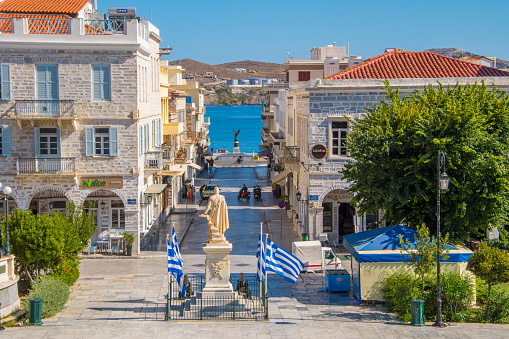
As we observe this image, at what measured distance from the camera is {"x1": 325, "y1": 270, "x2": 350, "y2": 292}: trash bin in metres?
25.0

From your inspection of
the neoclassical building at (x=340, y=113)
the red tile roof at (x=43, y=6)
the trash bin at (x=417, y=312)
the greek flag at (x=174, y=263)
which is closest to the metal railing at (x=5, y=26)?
the red tile roof at (x=43, y=6)

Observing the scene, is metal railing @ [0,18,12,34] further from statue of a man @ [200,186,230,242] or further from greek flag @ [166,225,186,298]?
greek flag @ [166,225,186,298]

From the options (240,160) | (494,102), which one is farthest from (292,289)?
(240,160)

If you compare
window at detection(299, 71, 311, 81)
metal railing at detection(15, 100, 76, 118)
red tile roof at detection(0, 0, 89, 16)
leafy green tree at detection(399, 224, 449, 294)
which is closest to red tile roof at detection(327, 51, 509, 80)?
metal railing at detection(15, 100, 76, 118)

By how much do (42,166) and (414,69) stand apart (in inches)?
784

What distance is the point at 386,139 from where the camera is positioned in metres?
25.1

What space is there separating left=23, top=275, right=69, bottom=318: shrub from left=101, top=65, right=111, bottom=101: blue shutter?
1240 cm

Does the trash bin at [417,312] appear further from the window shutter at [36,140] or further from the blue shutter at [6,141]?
the blue shutter at [6,141]

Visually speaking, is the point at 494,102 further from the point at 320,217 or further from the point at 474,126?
the point at 320,217

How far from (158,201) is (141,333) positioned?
69.6ft

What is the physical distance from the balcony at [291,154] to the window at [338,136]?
5.20 m

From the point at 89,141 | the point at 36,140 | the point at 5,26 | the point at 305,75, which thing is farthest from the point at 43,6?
the point at 305,75

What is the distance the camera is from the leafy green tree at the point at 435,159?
78.6 feet

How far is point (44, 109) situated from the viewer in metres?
32.2
